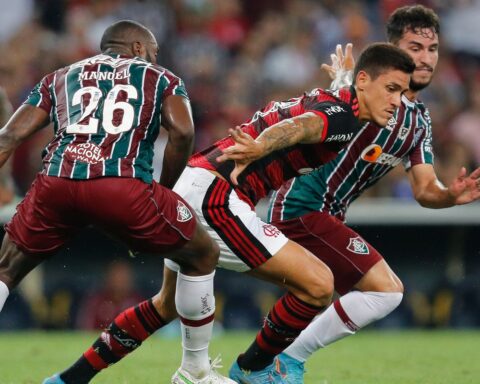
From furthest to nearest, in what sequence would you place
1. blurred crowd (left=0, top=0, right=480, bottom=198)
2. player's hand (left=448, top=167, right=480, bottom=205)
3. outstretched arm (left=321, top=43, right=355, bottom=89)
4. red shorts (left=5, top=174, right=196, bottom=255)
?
blurred crowd (left=0, top=0, right=480, bottom=198)
outstretched arm (left=321, top=43, right=355, bottom=89)
player's hand (left=448, top=167, right=480, bottom=205)
red shorts (left=5, top=174, right=196, bottom=255)

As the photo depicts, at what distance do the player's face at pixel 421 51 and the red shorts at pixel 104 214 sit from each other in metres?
2.28

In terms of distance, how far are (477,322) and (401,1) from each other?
5.21 metres

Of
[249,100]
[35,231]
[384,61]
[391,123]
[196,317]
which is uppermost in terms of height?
[384,61]

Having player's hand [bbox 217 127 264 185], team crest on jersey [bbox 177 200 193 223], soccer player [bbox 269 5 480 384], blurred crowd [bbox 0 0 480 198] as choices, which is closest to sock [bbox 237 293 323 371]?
soccer player [bbox 269 5 480 384]

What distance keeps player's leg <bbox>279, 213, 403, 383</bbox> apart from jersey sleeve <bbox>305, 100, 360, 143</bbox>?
3.36ft

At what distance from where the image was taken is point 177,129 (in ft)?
19.0

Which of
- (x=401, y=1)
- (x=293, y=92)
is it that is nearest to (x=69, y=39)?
(x=293, y=92)

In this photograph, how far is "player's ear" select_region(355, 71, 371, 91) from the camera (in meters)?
6.43

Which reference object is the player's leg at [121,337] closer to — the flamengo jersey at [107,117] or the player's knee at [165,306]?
the player's knee at [165,306]

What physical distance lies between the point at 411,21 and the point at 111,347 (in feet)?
10.3

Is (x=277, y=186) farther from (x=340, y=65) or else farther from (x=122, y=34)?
(x=340, y=65)

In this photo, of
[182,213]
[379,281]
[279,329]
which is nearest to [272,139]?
[182,213]

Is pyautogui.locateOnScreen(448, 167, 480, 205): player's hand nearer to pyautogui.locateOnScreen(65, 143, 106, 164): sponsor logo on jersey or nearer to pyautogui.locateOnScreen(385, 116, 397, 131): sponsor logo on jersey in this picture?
pyautogui.locateOnScreen(385, 116, 397, 131): sponsor logo on jersey

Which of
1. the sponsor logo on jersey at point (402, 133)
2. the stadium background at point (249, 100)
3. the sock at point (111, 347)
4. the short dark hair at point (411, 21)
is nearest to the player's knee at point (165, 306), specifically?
the sock at point (111, 347)
